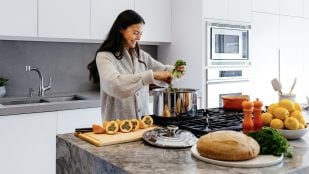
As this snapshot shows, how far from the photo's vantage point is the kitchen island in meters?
1.05

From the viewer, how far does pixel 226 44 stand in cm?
340

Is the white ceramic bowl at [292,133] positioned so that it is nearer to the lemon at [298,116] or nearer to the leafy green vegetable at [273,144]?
the lemon at [298,116]

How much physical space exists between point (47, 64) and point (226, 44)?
173 cm

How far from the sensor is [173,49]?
140 inches

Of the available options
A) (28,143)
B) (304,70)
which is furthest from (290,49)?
(28,143)

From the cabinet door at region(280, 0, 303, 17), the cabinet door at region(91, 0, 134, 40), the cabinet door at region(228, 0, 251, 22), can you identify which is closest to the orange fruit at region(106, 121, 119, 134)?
the cabinet door at region(91, 0, 134, 40)

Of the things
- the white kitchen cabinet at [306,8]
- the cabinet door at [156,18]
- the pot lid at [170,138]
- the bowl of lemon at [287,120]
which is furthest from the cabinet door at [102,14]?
the white kitchen cabinet at [306,8]

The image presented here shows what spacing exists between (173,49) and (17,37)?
1520 mm

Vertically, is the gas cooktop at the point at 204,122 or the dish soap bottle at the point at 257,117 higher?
the dish soap bottle at the point at 257,117

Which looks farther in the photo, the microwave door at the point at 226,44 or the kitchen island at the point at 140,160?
the microwave door at the point at 226,44

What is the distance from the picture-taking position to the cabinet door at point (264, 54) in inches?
146

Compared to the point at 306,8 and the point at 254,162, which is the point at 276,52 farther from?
the point at 254,162

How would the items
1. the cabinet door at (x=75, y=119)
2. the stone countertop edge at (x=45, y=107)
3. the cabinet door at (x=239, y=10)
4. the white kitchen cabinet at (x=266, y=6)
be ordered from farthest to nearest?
the white kitchen cabinet at (x=266, y=6) → the cabinet door at (x=239, y=10) → the cabinet door at (x=75, y=119) → the stone countertop edge at (x=45, y=107)

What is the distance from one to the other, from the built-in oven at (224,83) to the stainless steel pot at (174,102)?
64.7 inches
